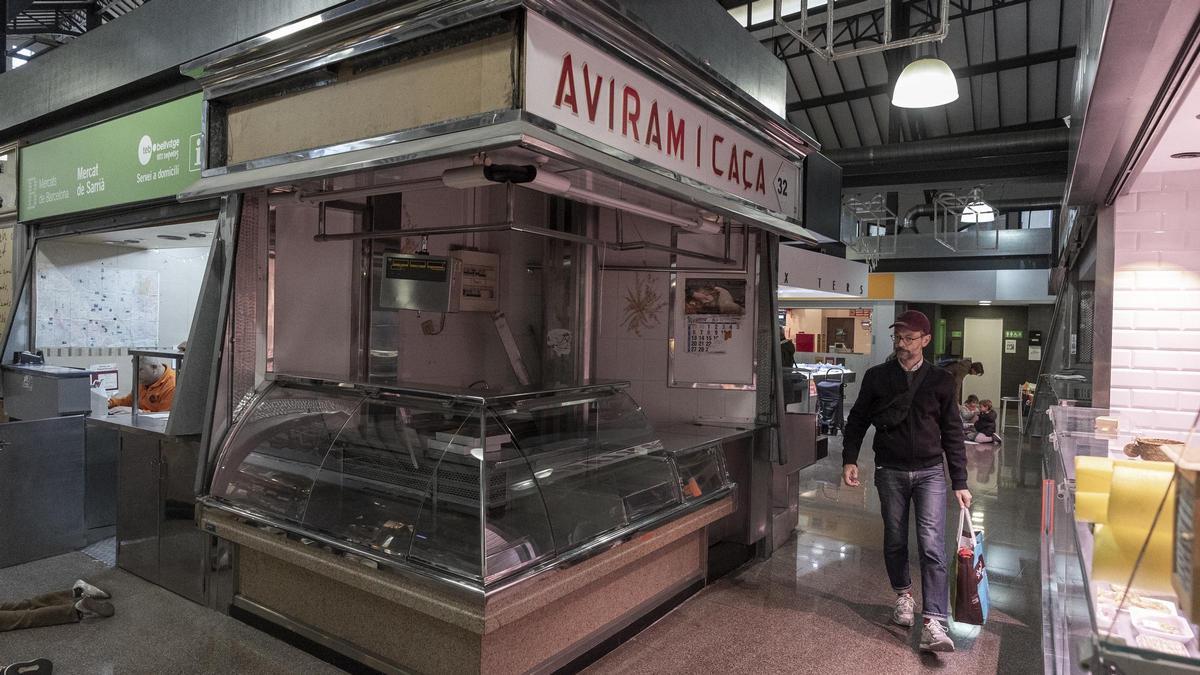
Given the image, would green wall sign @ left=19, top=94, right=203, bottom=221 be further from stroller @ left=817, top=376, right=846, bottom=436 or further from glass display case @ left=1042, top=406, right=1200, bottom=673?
stroller @ left=817, top=376, right=846, bottom=436

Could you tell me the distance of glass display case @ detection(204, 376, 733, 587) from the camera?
9.19ft

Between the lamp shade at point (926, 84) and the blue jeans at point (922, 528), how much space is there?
285 centimetres

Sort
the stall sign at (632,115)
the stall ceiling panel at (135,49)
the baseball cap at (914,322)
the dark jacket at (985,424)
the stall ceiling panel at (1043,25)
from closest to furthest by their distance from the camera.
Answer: the stall sign at (632,115), the baseball cap at (914,322), the stall ceiling panel at (135,49), the stall ceiling panel at (1043,25), the dark jacket at (985,424)

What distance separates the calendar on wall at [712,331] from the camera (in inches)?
201

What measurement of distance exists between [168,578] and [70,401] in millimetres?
1654

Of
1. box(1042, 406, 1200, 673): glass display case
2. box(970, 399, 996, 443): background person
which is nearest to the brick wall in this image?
box(1042, 406, 1200, 673): glass display case

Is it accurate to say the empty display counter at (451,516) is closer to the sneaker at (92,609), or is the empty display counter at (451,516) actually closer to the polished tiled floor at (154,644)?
the polished tiled floor at (154,644)

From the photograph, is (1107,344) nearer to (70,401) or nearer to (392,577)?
(392,577)

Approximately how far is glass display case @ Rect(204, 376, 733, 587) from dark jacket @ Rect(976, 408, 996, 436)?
8230mm

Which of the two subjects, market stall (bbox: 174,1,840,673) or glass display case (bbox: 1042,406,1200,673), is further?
market stall (bbox: 174,1,840,673)

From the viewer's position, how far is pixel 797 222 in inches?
200

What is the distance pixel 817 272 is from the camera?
8.02 metres

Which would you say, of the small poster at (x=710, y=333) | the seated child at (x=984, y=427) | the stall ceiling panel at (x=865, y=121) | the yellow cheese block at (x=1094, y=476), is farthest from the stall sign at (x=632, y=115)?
the stall ceiling panel at (x=865, y=121)

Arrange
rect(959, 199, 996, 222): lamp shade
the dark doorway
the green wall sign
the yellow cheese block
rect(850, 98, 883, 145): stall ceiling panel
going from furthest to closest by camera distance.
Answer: the dark doorway
rect(850, 98, 883, 145): stall ceiling panel
rect(959, 199, 996, 222): lamp shade
the green wall sign
the yellow cheese block
